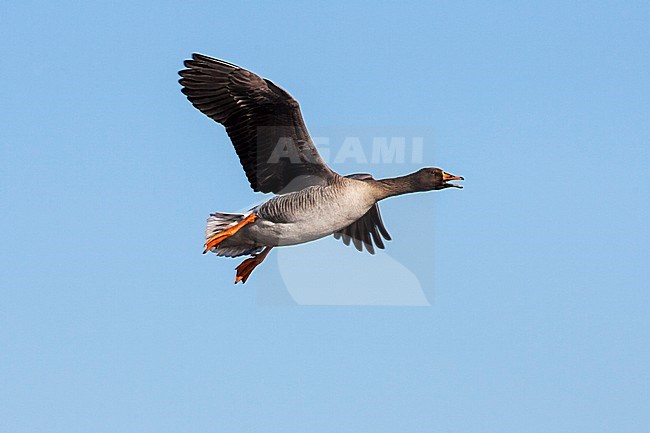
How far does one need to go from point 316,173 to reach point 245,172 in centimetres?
122

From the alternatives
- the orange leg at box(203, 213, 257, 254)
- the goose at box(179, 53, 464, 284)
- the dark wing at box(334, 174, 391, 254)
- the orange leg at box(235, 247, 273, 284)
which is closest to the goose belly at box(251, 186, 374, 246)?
the goose at box(179, 53, 464, 284)

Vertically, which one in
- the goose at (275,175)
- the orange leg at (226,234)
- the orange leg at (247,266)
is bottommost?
the orange leg at (247,266)

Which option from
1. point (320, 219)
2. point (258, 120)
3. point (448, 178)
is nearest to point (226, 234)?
point (320, 219)

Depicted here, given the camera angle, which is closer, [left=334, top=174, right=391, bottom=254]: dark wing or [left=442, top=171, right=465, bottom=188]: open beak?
[left=442, top=171, right=465, bottom=188]: open beak

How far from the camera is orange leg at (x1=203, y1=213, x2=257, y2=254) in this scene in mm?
19234

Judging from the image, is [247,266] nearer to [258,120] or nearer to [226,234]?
[226,234]

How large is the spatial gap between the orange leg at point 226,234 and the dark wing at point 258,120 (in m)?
0.75

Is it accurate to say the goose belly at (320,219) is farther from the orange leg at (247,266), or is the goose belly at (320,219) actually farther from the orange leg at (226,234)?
the orange leg at (247,266)

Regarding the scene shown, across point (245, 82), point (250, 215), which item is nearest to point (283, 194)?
point (250, 215)

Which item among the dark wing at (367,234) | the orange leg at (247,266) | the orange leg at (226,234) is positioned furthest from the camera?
the dark wing at (367,234)

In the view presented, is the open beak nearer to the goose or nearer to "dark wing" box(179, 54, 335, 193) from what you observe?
the goose

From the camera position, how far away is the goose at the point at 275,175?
18.7 m

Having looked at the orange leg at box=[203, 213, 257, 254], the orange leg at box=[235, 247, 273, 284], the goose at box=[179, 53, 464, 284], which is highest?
the goose at box=[179, 53, 464, 284]

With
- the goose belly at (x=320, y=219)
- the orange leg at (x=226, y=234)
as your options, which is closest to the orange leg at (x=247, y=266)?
the orange leg at (x=226, y=234)
